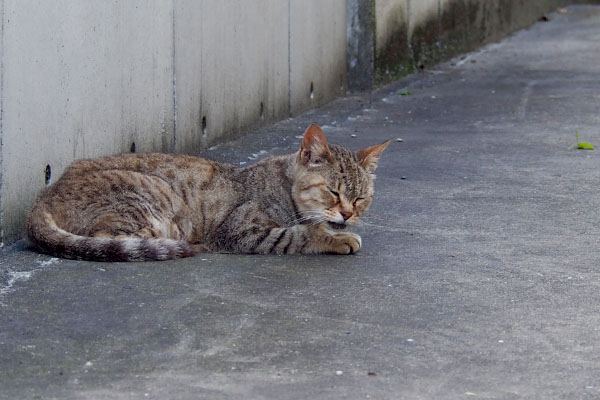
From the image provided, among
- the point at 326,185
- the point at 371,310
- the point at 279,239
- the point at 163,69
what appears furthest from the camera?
the point at 163,69

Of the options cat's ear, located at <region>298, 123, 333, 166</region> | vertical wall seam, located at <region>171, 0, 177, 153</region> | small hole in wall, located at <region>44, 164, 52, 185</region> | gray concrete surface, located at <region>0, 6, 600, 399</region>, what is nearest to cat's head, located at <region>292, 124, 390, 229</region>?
cat's ear, located at <region>298, 123, 333, 166</region>

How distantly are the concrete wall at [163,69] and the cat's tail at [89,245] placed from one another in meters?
0.33

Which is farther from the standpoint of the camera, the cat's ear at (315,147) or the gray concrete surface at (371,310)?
the cat's ear at (315,147)

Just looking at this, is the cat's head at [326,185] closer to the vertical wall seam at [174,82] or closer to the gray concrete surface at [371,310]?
the gray concrete surface at [371,310]

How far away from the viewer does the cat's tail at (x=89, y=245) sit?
4.80 metres

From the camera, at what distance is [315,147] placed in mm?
5309

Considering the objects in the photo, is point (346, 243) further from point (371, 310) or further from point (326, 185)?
point (371, 310)

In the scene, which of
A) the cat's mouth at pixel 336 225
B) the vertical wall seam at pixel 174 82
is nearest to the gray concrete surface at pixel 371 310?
the cat's mouth at pixel 336 225

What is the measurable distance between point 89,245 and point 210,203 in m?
0.84

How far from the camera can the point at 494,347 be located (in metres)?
3.84

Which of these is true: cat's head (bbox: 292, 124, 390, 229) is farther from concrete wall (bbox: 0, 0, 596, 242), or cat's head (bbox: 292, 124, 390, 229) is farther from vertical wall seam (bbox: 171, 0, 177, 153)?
vertical wall seam (bbox: 171, 0, 177, 153)

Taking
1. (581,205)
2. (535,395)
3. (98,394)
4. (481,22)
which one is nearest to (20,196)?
(98,394)

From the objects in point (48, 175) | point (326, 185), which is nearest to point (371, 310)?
point (326, 185)

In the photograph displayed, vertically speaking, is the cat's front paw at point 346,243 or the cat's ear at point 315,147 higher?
the cat's ear at point 315,147
